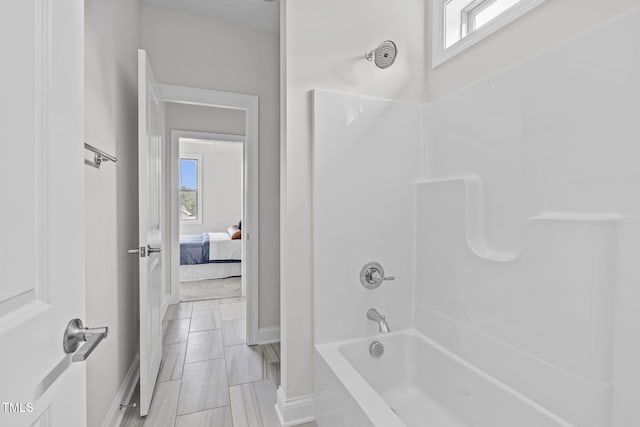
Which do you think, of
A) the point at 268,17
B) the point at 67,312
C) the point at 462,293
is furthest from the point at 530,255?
the point at 268,17

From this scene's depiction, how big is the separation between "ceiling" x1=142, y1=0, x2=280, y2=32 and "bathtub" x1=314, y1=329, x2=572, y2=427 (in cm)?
265

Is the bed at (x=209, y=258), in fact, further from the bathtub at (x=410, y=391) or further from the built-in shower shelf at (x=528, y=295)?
the built-in shower shelf at (x=528, y=295)

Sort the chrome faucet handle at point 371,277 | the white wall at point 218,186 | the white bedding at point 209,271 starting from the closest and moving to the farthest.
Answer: the chrome faucet handle at point 371,277, the white bedding at point 209,271, the white wall at point 218,186

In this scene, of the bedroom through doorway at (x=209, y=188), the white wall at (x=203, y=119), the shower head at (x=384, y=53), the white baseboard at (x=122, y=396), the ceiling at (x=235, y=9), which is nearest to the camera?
the white baseboard at (x=122, y=396)

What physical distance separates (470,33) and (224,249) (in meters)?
4.39

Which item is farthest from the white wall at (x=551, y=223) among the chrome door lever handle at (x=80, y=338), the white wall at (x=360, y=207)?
the chrome door lever handle at (x=80, y=338)

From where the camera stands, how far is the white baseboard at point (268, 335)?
2803mm

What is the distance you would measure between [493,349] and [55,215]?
1.75m

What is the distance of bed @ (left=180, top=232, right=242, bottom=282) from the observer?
15.9 ft

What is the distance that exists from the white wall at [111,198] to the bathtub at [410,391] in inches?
43.9

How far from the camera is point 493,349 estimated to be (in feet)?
4.93

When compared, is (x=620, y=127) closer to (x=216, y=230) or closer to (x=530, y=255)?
(x=530, y=255)

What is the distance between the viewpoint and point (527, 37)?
57.2 inches

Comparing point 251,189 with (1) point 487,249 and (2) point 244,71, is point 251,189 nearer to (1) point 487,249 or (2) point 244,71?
(2) point 244,71
